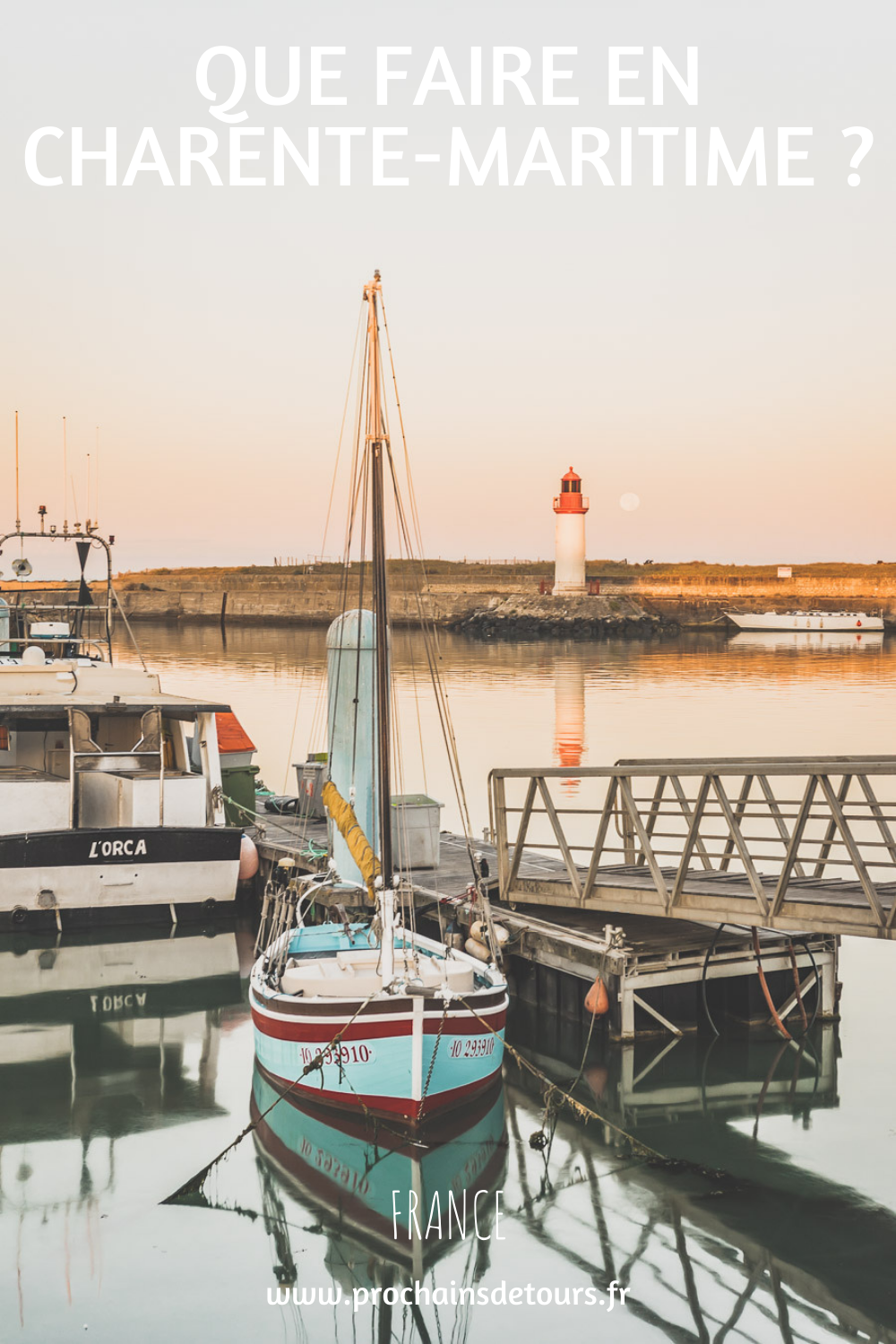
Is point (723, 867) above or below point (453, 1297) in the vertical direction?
above

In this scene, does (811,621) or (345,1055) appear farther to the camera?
(811,621)

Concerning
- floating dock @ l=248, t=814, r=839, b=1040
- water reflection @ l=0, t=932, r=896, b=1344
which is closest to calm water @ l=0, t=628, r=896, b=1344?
water reflection @ l=0, t=932, r=896, b=1344

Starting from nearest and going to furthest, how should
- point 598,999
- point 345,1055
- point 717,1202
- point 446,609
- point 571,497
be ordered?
point 717,1202 → point 345,1055 → point 598,999 → point 571,497 → point 446,609

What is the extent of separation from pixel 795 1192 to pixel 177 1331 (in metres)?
4.50

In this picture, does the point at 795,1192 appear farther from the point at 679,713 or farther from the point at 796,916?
the point at 679,713

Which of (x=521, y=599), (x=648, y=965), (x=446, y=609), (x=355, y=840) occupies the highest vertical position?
(x=521, y=599)

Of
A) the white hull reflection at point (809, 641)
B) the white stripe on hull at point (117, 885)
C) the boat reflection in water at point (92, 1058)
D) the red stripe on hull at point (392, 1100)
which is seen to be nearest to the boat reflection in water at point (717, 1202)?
the red stripe on hull at point (392, 1100)

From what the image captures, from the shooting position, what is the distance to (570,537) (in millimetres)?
98438

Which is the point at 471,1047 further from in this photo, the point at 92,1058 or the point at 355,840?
the point at 92,1058

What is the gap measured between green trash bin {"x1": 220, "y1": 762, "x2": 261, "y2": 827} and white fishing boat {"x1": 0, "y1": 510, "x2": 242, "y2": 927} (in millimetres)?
1199

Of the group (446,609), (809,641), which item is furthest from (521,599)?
(809,641)

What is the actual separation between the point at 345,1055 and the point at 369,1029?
0.40 m

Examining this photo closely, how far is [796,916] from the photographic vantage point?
35.2ft

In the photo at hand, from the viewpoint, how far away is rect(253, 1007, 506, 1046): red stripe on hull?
9.59 metres
